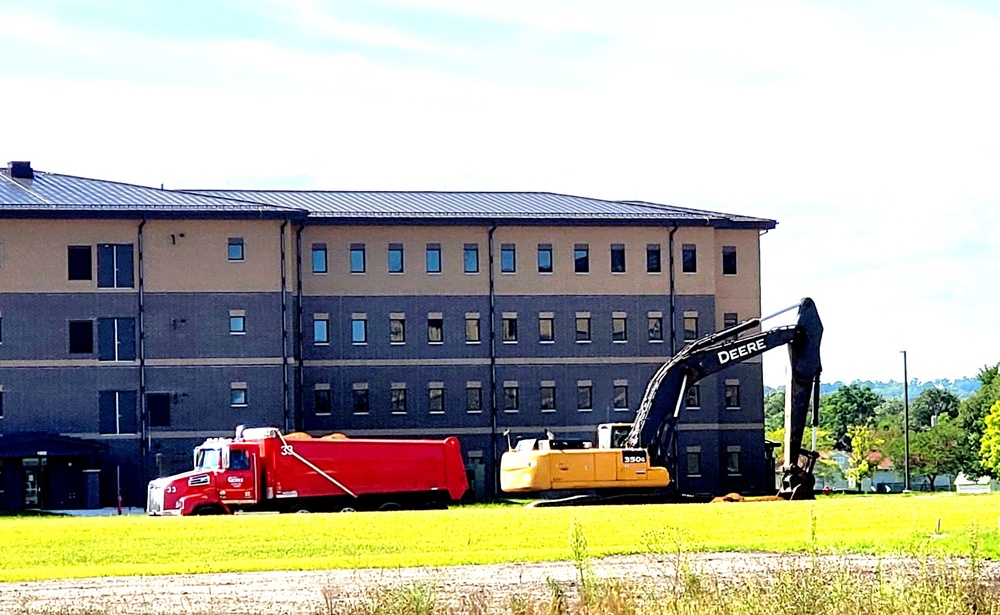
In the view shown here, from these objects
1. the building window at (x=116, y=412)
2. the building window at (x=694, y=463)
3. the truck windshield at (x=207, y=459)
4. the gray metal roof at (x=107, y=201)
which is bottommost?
the building window at (x=694, y=463)

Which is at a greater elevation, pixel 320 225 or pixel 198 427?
pixel 320 225

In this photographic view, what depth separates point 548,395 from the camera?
80375 mm

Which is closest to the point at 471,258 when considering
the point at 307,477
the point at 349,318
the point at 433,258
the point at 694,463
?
the point at 433,258

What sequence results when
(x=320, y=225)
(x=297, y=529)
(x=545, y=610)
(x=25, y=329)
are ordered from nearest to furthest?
(x=545, y=610), (x=297, y=529), (x=25, y=329), (x=320, y=225)

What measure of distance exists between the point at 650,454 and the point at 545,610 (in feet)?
122

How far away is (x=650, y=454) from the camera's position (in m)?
55.2

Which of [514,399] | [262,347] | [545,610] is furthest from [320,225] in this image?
[545,610]

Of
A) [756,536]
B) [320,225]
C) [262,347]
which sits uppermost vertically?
[320,225]

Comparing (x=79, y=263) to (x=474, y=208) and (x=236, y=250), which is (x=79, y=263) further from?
(x=474, y=208)

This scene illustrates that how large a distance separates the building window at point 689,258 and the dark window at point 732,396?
619 cm

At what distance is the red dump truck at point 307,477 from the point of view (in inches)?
1988

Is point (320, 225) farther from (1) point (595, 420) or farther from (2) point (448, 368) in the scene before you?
(1) point (595, 420)

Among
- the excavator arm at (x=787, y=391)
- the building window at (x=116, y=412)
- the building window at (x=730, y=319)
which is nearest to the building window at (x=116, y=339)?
the building window at (x=116, y=412)

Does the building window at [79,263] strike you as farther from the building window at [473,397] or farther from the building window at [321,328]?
the building window at [473,397]
